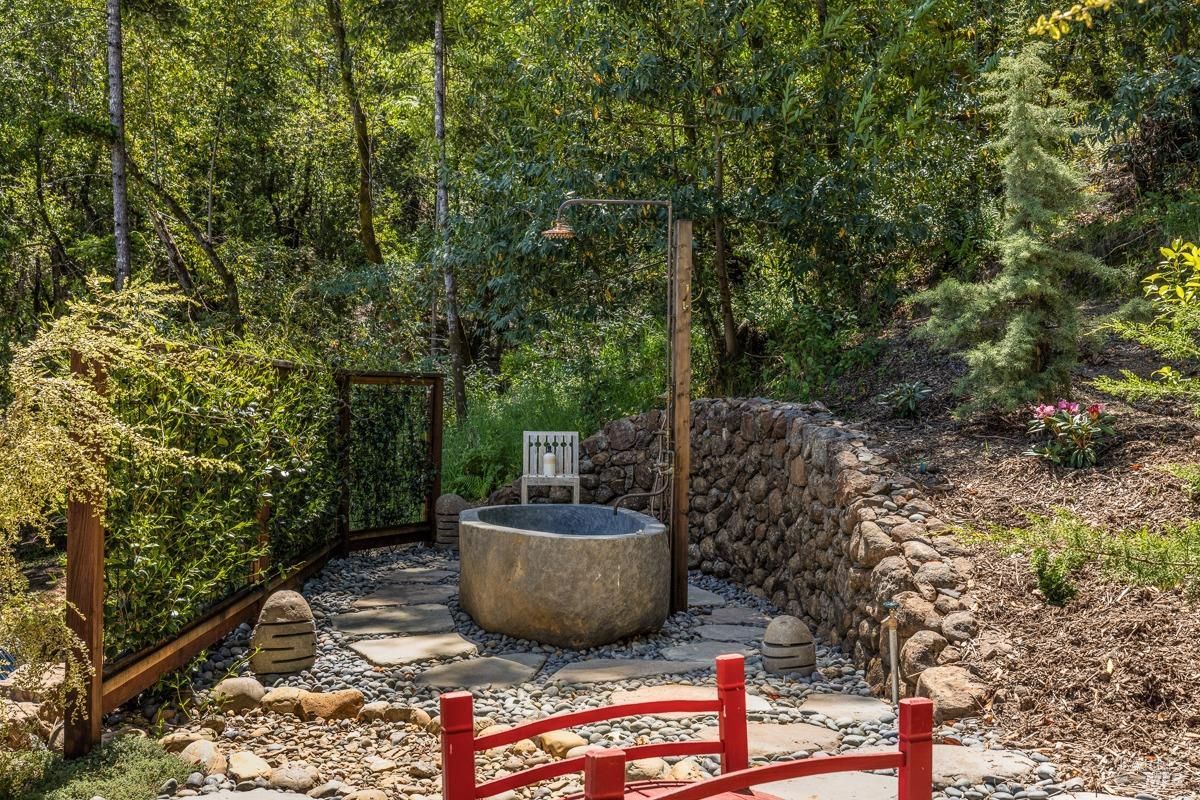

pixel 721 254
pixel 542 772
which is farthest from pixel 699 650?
pixel 721 254

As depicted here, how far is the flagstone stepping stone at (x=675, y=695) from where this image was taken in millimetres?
4016

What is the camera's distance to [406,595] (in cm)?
636

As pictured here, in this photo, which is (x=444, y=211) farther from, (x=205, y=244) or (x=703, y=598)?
(x=703, y=598)

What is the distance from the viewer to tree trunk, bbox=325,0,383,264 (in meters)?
12.9

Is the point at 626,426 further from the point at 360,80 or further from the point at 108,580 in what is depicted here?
the point at 360,80

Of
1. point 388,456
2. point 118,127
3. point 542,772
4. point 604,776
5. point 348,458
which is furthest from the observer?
point 118,127

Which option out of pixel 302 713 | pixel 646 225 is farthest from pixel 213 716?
pixel 646 225

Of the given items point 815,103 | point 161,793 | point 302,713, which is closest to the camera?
point 161,793

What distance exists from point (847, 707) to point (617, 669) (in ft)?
3.91

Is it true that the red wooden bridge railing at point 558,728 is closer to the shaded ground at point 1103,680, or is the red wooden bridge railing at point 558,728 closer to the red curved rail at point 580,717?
the red curved rail at point 580,717

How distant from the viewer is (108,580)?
11.8 ft

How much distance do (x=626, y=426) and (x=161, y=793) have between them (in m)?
5.62

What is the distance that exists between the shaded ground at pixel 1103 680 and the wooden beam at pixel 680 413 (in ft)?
6.89

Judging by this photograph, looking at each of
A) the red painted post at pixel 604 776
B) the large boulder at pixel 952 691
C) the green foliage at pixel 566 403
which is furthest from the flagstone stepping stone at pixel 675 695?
the green foliage at pixel 566 403
